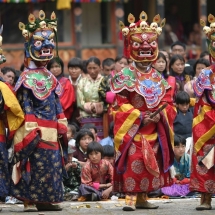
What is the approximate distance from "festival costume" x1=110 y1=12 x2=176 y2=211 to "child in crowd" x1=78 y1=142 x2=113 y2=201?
3.95ft

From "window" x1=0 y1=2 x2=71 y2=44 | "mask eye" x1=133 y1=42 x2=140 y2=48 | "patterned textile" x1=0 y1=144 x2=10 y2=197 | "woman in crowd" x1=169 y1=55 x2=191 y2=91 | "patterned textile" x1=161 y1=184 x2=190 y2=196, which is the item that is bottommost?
"patterned textile" x1=161 y1=184 x2=190 y2=196

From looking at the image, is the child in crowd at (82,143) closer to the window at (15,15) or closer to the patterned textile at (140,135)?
the patterned textile at (140,135)

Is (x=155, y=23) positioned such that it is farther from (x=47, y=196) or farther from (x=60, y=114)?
(x=47, y=196)

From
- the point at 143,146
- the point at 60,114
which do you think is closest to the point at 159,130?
the point at 143,146

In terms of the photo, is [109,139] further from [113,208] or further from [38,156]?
[38,156]

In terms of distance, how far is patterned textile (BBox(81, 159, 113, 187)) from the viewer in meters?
13.9

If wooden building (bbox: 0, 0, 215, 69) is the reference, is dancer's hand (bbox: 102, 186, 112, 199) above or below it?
below

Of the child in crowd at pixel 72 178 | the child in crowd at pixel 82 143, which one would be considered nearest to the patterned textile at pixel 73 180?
the child in crowd at pixel 72 178

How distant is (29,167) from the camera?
12266 mm

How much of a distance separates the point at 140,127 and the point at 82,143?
2.26m

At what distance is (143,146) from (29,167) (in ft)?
4.32

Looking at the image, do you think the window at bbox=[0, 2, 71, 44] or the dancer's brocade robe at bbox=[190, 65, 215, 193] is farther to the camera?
the window at bbox=[0, 2, 71, 44]

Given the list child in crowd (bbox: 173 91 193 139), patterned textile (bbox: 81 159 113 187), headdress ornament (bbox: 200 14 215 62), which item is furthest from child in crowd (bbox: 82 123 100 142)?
headdress ornament (bbox: 200 14 215 62)

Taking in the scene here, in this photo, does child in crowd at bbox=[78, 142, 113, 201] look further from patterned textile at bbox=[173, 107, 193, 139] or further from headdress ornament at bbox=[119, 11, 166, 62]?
headdress ornament at bbox=[119, 11, 166, 62]
